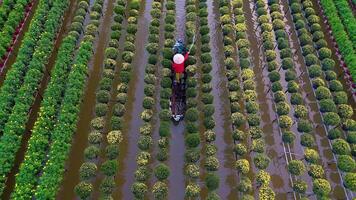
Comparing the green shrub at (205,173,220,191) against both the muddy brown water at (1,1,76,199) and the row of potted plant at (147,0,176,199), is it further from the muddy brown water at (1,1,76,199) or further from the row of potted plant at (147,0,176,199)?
the muddy brown water at (1,1,76,199)

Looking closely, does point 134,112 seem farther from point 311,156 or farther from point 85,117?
point 311,156

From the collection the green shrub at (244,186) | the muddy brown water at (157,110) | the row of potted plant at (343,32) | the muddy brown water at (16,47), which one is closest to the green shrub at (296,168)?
the green shrub at (244,186)

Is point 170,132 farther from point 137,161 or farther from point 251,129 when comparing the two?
point 251,129

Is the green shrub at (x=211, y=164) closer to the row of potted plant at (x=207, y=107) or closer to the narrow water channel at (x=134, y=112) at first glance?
the row of potted plant at (x=207, y=107)

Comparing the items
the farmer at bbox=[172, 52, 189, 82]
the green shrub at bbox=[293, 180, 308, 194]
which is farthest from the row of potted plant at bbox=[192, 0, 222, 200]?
the green shrub at bbox=[293, 180, 308, 194]

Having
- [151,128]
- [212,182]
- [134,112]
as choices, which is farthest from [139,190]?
[134,112]

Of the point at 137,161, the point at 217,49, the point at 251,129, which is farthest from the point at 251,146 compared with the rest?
the point at 217,49
